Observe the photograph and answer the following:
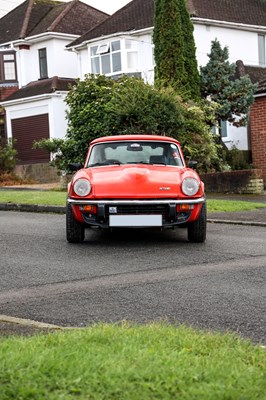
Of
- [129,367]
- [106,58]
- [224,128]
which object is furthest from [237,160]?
[129,367]

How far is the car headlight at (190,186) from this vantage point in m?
9.68

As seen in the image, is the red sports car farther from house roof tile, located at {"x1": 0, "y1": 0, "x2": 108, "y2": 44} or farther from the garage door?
house roof tile, located at {"x1": 0, "y1": 0, "x2": 108, "y2": 44}

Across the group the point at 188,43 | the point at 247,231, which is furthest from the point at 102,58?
the point at 247,231

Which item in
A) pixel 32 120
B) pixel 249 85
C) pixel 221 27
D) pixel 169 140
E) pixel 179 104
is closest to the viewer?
pixel 169 140

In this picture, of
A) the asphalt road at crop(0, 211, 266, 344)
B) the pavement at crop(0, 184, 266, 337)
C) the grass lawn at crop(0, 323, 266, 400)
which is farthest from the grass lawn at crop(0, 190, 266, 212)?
the grass lawn at crop(0, 323, 266, 400)

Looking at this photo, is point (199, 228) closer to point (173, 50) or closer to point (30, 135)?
point (173, 50)

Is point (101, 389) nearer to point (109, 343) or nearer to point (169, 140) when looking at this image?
point (109, 343)

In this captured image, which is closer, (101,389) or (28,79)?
(101,389)

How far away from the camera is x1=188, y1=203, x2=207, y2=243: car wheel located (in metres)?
9.93

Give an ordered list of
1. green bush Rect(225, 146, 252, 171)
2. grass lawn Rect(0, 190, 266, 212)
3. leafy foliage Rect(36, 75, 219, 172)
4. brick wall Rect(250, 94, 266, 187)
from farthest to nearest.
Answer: green bush Rect(225, 146, 252, 171), brick wall Rect(250, 94, 266, 187), leafy foliage Rect(36, 75, 219, 172), grass lawn Rect(0, 190, 266, 212)

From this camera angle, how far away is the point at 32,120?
35906 millimetres

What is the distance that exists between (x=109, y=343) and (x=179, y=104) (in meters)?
16.3

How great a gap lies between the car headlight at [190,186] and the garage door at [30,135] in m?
25.4

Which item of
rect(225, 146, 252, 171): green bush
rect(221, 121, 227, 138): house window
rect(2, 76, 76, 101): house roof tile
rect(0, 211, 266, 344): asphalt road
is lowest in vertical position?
rect(0, 211, 266, 344): asphalt road
